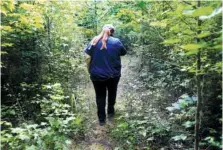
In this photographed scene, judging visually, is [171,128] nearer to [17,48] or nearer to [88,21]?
[17,48]

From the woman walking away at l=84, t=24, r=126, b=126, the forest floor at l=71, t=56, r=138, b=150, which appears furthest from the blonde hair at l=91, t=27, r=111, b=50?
the forest floor at l=71, t=56, r=138, b=150

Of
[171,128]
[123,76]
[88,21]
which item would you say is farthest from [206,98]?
[88,21]

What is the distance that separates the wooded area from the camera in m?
3.55

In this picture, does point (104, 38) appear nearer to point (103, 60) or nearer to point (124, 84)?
point (103, 60)

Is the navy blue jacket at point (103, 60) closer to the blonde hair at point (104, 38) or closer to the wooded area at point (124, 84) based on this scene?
the blonde hair at point (104, 38)

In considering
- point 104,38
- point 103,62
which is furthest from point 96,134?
point 104,38

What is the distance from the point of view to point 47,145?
4.09 m

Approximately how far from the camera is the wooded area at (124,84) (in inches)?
140

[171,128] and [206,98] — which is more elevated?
[206,98]

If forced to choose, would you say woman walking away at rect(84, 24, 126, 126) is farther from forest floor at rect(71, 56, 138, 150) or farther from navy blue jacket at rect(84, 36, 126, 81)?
forest floor at rect(71, 56, 138, 150)

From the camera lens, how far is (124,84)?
817cm

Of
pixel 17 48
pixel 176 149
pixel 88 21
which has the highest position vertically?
pixel 88 21

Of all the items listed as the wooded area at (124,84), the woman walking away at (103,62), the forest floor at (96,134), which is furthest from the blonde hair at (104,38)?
the forest floor at (96,134)

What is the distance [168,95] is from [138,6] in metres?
2.67
